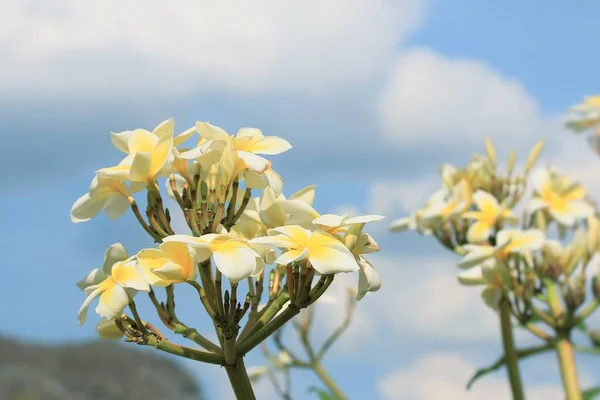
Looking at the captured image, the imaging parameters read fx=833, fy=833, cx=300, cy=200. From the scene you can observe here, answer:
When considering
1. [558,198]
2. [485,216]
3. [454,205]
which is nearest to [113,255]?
[485,216]

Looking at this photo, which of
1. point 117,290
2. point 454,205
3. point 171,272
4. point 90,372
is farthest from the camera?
point 90,372

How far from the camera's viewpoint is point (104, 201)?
2.75m

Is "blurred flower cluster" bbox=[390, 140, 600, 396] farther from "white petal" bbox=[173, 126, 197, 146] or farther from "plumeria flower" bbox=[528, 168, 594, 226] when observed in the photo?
"white petal" bbox=[173, 126, 197, 146]

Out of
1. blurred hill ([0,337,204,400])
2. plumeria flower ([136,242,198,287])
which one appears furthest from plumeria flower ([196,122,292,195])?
blurred hill ([0,337,204,400])

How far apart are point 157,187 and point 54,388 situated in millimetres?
23939

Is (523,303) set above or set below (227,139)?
A: below

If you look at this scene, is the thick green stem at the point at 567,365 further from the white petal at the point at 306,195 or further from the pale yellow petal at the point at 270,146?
the pale yellow petal at the point at 270,146

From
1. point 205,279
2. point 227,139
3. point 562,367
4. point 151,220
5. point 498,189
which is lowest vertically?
point 562,367

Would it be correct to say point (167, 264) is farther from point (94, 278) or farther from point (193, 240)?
point (94, 278)

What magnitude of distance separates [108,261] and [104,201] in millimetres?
230

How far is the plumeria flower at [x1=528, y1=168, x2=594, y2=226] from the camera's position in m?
5.24

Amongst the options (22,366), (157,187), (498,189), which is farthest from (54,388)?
(157,187)

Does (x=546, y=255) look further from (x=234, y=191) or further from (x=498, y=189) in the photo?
(x=234, y=191)

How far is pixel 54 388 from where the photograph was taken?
2475 centimetres
